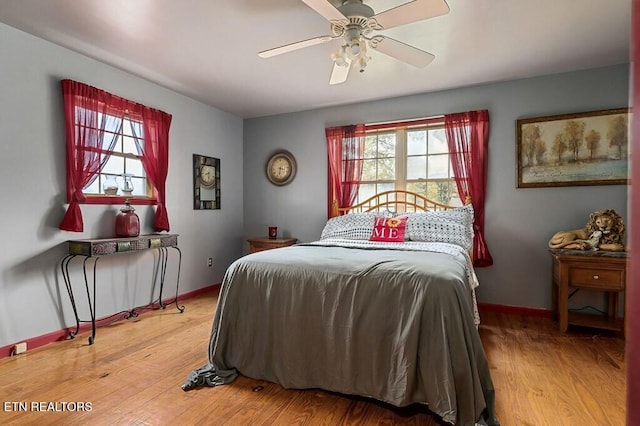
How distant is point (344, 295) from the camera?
1.97 m

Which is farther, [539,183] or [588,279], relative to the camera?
[539,183]

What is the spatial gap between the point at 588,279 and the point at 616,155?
122cm

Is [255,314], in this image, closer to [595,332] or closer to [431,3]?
[431,3]

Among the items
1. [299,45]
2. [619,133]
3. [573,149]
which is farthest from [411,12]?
[619,133]

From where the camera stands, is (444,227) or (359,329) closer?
(359,329)

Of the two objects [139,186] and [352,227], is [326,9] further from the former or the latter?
[139,186]

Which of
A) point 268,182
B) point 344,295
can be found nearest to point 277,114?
point 268,182

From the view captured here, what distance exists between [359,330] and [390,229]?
1552 mm

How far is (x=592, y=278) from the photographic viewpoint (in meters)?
2.82

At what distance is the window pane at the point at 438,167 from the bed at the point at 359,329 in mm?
1513

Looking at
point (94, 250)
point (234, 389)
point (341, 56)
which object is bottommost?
point (234, 389)

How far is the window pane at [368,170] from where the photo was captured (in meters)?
4.21

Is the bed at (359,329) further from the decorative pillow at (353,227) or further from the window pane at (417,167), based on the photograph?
the window pane at (417,167)

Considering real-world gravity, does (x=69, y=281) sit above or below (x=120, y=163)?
below
